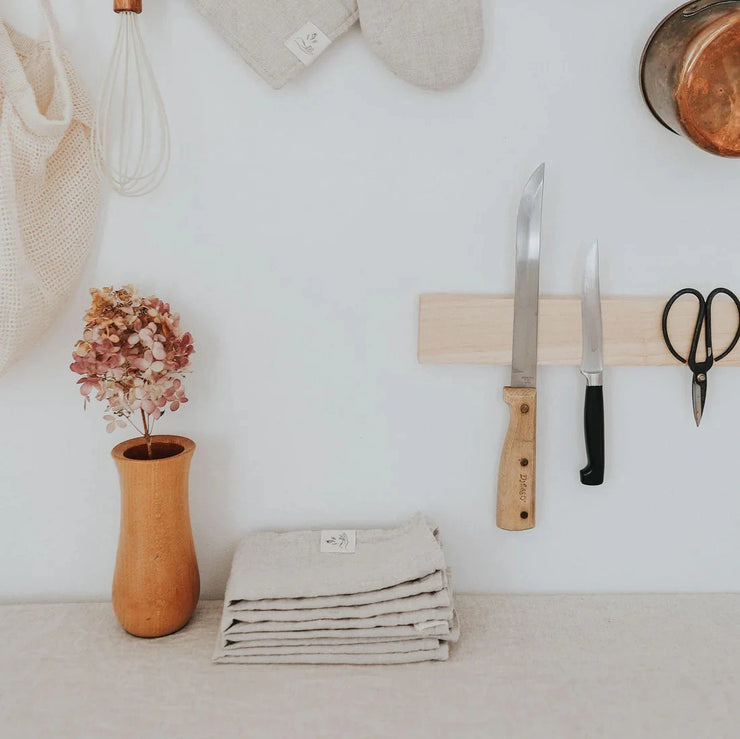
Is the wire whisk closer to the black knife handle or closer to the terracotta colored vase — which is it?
the terracotta colored vase

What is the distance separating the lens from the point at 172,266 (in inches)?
34.5

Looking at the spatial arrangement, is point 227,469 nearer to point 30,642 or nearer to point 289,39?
point 30,642

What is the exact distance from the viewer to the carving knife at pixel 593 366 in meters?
0.87

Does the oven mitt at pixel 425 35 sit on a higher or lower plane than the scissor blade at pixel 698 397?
higher

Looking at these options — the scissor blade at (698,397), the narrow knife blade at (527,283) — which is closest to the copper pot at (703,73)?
the narrow knife blade at (527,283)

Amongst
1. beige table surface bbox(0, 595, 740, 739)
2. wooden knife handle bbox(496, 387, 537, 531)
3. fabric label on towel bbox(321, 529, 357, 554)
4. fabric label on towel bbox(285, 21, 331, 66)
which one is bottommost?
beige table surface bbox(0, 595, 740, 739)

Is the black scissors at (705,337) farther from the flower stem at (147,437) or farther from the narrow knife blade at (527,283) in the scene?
the flower stem at (147,437)

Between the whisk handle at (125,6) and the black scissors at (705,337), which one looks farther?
the black scissors at (705,337)

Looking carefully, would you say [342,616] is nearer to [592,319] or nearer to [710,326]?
[592,319]

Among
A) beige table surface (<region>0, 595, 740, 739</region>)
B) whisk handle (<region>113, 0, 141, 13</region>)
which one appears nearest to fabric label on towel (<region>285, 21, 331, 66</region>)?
whisk handle (<region>113, 0, 141, 13</region>)

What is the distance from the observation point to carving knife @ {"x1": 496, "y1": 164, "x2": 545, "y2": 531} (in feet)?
2.80

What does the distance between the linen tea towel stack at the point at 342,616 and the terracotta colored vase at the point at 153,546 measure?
62mm

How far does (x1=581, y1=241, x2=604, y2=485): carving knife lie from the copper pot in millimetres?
165

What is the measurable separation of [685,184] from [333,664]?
667 mm
